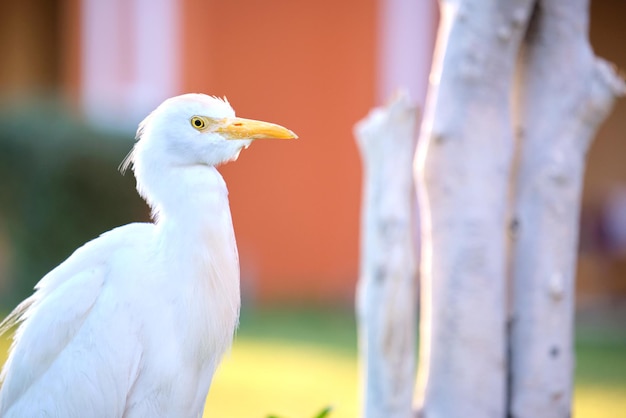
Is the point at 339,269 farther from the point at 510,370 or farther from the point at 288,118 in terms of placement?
the point at 510,370

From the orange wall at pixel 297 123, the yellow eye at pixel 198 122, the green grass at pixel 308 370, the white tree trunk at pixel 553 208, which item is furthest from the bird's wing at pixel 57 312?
the orange wall at pixel 297 123

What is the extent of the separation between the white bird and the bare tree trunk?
123 cm

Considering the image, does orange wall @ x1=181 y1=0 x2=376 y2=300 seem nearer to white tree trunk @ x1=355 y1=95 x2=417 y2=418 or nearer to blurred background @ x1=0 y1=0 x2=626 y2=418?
blurred background @ x1=0 y1=0 x2=626 y2=418

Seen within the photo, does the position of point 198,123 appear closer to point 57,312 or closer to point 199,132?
point 199,132

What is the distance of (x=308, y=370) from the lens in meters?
7.97

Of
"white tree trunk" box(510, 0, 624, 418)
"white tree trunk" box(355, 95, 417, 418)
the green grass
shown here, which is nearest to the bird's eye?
"white tree trunk" box(355, 95, 417, 418)

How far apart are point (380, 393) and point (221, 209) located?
1322 mm

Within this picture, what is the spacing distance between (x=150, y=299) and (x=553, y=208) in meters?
1.95

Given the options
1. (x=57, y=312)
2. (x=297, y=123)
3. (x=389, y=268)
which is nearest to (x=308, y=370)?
(x=389, y=268)

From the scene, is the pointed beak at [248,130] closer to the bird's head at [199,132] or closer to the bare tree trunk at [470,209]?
the bird's head at [199,132]

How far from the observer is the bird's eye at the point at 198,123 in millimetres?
3496

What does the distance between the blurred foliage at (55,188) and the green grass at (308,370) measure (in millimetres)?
1930

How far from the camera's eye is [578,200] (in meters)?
4.54

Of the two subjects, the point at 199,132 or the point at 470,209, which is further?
the point at 470,209
